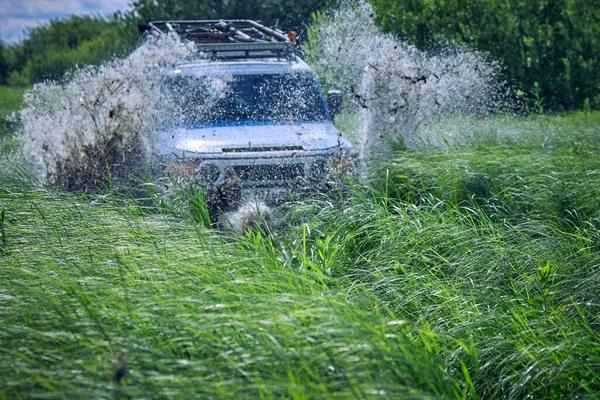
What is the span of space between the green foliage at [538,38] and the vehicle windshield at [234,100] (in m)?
6.47

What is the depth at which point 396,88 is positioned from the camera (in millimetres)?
8398

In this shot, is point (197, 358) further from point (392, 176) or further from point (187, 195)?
point (392, 176)

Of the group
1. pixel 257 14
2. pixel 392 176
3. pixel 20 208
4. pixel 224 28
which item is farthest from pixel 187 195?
pixel 257 14

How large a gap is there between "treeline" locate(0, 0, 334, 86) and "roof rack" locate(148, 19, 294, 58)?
474 centimetres

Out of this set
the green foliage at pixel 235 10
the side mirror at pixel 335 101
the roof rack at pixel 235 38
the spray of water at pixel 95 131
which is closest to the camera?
the spray of water at pixel 95 131

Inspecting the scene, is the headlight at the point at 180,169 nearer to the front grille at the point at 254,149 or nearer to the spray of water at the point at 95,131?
the front grille at the point at 254,149

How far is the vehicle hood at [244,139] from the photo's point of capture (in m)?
6.58

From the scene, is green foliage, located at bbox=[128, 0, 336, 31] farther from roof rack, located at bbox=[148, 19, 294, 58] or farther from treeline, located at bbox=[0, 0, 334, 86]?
roof rack, located at bbox=[148, 19, 294, 58]

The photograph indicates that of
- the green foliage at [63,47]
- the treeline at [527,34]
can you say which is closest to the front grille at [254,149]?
the treeline at [527,34]

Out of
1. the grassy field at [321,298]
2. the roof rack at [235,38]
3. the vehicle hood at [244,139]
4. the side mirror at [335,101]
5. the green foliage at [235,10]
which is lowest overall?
the grassy field at [321,298]

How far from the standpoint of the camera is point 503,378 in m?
3.55

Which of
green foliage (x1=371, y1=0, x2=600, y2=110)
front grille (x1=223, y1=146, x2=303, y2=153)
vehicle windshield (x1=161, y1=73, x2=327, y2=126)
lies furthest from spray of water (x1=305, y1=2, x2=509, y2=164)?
green foliage (x1=371, y1=0, x2=600, y2=110)

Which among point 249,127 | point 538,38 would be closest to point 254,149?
point 249,127

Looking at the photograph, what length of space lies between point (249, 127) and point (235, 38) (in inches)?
94.6
